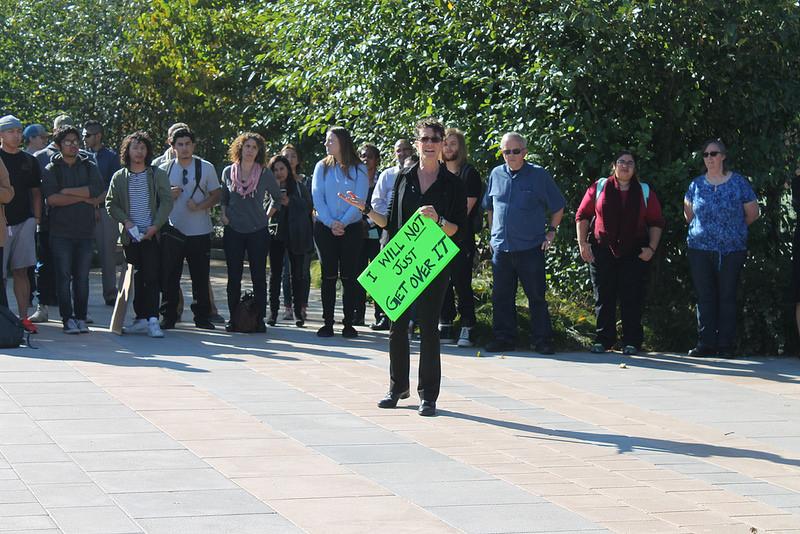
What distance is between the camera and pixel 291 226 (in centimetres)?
1407

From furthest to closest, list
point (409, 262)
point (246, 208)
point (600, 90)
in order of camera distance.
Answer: point (246, 208), point (600, 90), point (409, 262)

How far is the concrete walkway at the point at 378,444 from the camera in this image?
627cm

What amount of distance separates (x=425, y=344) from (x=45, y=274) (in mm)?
6310

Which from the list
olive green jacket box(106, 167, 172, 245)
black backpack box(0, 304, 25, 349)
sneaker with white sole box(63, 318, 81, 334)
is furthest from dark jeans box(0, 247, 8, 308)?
olive green jacket box(106, 167, 172, 245)

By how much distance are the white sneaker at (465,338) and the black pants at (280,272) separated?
2.12 meters

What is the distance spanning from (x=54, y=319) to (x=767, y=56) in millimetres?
7435

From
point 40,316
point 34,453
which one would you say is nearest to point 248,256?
point 40,316

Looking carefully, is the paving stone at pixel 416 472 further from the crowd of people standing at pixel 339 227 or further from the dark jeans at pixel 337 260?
the dark jeans at pixel 337 260

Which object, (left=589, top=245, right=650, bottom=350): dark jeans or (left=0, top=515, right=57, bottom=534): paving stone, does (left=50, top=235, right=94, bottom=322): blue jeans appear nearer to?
(left=589, top=245, right=650, bottom=350): dark jeans

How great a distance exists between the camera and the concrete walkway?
627 centimetres

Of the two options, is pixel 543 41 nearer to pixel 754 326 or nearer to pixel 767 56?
pixel 767 56

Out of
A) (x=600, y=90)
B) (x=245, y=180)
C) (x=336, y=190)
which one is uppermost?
(x=600, y=90)

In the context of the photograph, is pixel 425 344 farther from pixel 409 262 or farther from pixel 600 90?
pixel 600 90

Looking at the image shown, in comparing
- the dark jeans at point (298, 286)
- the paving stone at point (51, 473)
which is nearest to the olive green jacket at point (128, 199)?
the dark jeans at point (298, 286)
